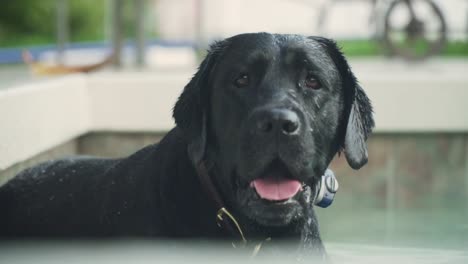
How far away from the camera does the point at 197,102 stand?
12.6 ft

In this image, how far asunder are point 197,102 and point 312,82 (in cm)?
50

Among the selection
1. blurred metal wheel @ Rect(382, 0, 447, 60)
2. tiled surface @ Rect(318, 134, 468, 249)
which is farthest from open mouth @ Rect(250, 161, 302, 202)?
blurred metal wheel @ Rect(382, 0, 447, 60)

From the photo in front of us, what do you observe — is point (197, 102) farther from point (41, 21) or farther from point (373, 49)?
point (41, 21)

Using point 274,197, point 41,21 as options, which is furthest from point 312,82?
point 41,21

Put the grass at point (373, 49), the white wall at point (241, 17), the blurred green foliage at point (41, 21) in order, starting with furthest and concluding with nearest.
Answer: the white wall at point (241, 17)
the blurred green foliage at point (41, 21)
the grass at point (373, 49)

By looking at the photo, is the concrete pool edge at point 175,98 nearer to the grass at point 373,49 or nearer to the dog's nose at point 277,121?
the dog's nose at point 277,121

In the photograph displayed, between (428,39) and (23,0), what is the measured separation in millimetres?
14493

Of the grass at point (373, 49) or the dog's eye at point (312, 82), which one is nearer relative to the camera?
the dog's eye at point (312, 82)

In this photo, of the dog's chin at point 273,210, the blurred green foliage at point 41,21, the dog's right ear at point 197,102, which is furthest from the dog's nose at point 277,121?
the blurred green foliage at point 41,21

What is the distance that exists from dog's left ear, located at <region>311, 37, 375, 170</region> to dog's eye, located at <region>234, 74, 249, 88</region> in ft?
1.36

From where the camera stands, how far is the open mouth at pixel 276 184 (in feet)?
11.7

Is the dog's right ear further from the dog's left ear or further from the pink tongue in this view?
the dog's left ear

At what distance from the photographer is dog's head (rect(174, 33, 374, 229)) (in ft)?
11.4

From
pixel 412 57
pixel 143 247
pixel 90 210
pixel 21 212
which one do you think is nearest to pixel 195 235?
pixel 143 247
